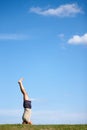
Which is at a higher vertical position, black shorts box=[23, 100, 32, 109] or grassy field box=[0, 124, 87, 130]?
black shorts box=[23, 100, 32, 109]

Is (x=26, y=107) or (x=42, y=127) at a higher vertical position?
(x=26, y=107)

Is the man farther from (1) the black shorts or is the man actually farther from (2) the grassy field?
(2) the grassy field

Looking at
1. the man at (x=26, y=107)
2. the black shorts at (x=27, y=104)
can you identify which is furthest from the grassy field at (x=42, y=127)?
the black shorts at (x=27, y=104)

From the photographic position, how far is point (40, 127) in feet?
80.3

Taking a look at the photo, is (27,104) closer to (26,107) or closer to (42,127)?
(26,107)

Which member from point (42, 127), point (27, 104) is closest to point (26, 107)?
point (27, 104)

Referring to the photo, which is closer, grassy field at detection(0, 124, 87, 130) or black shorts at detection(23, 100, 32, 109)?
grassy field at detection(0, 124, 87, 130)

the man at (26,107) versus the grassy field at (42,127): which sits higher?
the man at (26,107)

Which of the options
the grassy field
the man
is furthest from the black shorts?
the grassy field

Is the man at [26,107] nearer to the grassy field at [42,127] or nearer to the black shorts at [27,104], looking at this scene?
the black shorts at [27,104]

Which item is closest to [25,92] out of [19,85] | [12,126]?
[19,85]

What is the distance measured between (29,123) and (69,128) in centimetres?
279

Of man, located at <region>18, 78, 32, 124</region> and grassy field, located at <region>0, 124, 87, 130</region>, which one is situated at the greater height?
man, located at <region>18, 78, 32, 124</region>

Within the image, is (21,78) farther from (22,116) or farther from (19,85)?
(22,116)
